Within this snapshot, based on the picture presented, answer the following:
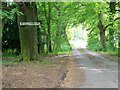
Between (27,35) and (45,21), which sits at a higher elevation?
(45,21)

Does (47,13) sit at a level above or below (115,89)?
above

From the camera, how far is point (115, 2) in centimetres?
3550

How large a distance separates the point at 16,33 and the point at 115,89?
22898 mm

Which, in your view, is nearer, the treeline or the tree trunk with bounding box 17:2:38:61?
the tree trunk with bounding box 17:2:38:61

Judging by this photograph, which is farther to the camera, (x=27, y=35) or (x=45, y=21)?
(x=45, y=21)

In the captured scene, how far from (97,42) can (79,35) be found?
81179 mm

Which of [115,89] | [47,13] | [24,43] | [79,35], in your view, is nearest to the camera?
[115,89]

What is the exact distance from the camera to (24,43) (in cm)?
2253

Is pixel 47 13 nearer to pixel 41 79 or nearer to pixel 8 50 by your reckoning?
pixel 8 50

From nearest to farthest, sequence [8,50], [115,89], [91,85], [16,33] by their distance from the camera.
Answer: [115,89], [91,85], [16,33], [8,50]

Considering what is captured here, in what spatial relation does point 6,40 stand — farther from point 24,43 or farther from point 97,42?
point 97,42

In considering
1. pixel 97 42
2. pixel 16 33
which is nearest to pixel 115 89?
pixel 16 33

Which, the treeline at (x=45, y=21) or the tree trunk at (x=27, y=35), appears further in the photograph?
Answer: the treeline at (x=45, y=21)

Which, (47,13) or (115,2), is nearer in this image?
(115,2)
